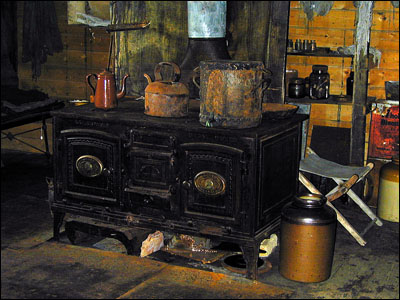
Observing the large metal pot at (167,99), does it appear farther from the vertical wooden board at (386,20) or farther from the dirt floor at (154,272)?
the vertical wooden board at (386,20)

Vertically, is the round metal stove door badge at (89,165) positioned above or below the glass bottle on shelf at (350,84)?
below

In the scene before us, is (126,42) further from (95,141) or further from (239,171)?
(239,171)

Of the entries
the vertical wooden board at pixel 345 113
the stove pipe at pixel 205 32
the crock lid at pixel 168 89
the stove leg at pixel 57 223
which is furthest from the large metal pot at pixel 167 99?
the vertical wooden board at pixel 345 113

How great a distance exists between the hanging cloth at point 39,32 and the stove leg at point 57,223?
9.06 ft

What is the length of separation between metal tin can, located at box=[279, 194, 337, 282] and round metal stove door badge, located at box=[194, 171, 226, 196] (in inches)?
17.8

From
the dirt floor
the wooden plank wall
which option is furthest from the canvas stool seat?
the wooden plank wall

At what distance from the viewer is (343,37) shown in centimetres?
568

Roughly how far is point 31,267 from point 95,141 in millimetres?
920

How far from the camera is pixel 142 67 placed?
5.25 metres

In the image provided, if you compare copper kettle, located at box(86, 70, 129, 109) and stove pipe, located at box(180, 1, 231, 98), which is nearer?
copper kettle, located at box(86, 70, 129, 109)

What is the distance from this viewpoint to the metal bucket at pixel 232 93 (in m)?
3.85

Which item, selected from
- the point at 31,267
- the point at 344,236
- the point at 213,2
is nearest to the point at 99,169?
the point at 31,267

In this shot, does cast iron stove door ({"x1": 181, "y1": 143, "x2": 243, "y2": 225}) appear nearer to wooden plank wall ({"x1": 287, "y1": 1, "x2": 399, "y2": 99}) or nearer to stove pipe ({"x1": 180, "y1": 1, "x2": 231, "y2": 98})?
stove pipe ({"x1": 180, "y1": 1, "x2": 231, "y2": 98})

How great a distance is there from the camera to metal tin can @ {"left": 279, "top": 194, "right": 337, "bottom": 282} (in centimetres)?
387
